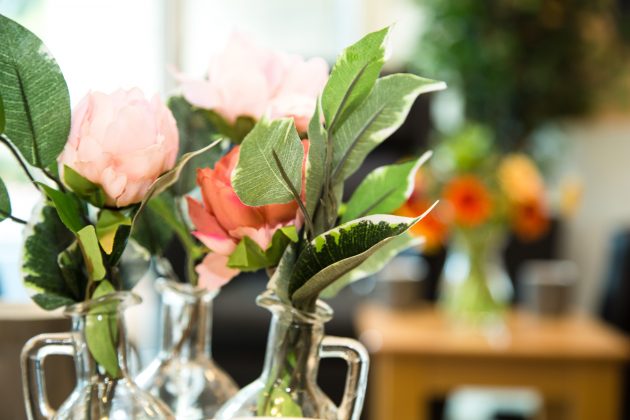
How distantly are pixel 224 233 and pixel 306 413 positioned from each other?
11 cm

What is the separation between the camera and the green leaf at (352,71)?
0.46 meters

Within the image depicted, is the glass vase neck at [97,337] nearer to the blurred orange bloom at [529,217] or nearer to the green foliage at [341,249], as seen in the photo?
the green foliage at [341,249]

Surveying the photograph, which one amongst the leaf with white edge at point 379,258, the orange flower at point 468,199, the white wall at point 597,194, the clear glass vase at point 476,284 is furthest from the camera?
→ the white wall at point 597,194

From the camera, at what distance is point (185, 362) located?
1.94 feet

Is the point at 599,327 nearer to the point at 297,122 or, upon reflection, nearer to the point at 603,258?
the point at 603,258

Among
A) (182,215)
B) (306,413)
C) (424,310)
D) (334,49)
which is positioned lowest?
(424,310)

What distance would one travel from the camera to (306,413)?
0.50 meters

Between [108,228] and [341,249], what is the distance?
121 millimetres

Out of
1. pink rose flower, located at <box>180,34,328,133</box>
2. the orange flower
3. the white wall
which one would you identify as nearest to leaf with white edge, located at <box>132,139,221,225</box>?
pink rose flower, located at <box>180,34,328,133</box>

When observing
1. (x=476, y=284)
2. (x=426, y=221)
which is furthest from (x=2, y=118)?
(x=476, y=284)

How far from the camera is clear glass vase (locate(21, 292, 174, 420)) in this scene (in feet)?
1.57

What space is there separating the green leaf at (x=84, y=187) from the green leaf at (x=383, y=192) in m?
0.15

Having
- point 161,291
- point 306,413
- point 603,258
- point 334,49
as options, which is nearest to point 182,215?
point 161,291

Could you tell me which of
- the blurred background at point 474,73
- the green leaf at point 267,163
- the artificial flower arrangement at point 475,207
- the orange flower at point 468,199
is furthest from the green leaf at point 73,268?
the blurred background at point 474,73
